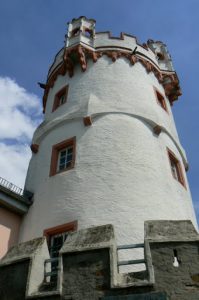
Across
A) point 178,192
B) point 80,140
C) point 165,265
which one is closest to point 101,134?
point 80,140

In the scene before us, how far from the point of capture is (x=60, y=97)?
1912 cm

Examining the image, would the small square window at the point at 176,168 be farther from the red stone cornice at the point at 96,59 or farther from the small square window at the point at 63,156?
the red stone cornice at the point at 96,59

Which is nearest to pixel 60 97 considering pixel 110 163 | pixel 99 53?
pixel 99 53

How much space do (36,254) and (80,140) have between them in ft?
23.1

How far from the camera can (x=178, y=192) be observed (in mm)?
14195

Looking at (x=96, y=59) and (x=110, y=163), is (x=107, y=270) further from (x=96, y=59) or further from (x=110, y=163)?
(x=96, y=59)

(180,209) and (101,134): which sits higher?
(101,134)

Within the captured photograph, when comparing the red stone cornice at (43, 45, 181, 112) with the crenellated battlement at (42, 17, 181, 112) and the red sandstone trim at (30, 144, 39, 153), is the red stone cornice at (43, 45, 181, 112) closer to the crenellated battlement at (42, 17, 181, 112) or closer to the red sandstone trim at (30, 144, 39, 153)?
the crenellated battlement at (42, 17, 181, 112)

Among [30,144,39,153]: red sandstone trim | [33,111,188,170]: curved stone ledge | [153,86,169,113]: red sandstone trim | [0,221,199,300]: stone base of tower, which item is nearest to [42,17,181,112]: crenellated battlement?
[153,86,169,113]: red sandstone trim

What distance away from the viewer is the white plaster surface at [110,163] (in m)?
12.3

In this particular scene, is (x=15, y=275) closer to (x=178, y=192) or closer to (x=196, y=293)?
(x=196, y=293)

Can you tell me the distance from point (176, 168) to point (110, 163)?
12.8 ft

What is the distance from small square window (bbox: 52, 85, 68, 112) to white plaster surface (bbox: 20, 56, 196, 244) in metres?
0.46

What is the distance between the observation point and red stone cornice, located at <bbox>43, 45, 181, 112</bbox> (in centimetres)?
1915
